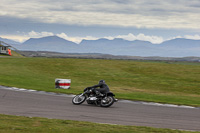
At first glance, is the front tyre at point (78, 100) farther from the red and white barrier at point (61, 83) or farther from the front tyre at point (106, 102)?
the red and white barrier at point (61, 83)

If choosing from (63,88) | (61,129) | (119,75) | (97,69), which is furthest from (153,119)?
(97,69)

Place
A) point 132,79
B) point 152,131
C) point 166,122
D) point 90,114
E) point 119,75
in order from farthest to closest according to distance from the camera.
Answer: point 119,75
point 132,79
point 90,114
point 166,122
point 152,131

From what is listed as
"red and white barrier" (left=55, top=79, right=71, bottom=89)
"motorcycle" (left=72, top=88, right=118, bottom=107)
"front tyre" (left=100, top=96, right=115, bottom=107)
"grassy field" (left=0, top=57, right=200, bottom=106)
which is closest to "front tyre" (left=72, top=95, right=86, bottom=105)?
"motorcycle" (left=72, top=88, right=118, bottom=107)

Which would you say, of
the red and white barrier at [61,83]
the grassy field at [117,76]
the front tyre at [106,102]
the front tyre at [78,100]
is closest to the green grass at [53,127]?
the front tyre at [106,102]

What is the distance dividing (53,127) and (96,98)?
8.75 meters

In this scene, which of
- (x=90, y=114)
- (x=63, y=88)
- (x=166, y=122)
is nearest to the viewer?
(x=166, y=122)

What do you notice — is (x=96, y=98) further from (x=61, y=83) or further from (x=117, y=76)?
(x=117, y=76)

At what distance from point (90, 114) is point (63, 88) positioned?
15.1 metres

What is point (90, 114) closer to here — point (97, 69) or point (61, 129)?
point (61, 129)

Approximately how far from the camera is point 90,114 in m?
16.3

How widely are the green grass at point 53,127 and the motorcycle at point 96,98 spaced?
705cm

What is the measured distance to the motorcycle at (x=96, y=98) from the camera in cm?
1986

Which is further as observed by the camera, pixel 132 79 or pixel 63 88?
pixel 132 79

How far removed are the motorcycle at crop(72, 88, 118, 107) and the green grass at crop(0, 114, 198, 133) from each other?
705 centimetres
